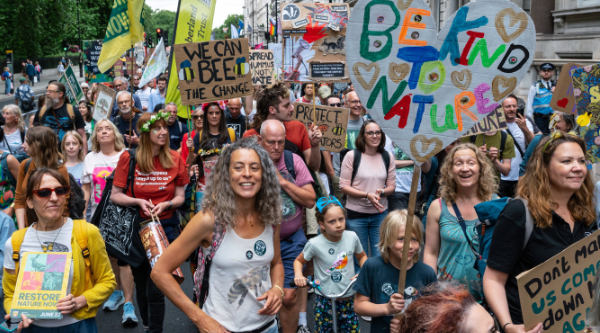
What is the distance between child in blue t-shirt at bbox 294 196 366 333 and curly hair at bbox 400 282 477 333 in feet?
7.81

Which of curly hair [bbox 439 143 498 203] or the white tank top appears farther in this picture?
curly hair [bbox 439 143 498 203]

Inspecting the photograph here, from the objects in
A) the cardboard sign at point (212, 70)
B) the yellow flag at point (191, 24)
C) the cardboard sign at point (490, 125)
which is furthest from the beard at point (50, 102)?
the cardboard sign at point (490, 125)

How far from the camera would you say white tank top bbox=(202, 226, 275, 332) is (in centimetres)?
287

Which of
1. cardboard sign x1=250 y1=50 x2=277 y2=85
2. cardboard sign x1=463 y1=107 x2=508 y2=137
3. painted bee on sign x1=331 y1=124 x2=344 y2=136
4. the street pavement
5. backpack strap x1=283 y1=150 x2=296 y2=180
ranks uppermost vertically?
cardboard sign x1=250 y1=50 x2=277 y2=85

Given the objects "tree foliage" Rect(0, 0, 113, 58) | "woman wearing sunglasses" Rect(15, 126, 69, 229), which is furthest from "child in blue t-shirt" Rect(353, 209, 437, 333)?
"tree foliage" Rect(0, 0, 113, 58)

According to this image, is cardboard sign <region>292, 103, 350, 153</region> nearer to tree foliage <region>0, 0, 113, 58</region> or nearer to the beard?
the beard

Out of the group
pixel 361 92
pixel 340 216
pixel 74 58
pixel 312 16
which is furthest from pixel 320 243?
pixel 74 58

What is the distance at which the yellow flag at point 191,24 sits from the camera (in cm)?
729

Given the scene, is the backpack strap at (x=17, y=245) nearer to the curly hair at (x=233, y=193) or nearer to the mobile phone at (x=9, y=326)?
the mobile phone at (x=9, y=326)

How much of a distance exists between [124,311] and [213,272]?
2740mm

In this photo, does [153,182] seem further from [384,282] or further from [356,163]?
[384,282]

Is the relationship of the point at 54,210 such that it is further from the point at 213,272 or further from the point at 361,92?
the point at 361,92

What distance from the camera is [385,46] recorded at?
2.83 m

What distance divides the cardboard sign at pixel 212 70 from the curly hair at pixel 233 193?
10.6ft
